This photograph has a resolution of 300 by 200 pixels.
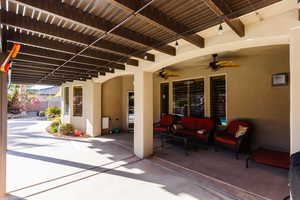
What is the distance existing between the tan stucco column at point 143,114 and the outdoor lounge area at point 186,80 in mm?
30

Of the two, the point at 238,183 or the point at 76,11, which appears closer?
the point at 76,11

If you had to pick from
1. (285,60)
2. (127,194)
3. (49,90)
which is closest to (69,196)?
(127,194)

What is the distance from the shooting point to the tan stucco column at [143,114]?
175 inches

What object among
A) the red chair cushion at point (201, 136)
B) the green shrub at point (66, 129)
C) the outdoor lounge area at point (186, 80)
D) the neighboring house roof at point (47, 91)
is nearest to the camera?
the outdoor lounge area at point (186, 80)

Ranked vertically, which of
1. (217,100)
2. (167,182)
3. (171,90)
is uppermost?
(171,90)

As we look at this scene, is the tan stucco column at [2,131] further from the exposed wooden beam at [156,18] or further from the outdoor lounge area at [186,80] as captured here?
the exposed wooden beam at [156,18]

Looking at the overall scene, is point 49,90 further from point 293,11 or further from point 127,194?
point 293,11

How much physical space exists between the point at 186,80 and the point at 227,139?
324cm

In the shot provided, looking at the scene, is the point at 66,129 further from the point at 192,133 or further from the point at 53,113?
the point at 53,113

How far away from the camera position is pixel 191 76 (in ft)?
21.8

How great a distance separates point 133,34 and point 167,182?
3.02 meters

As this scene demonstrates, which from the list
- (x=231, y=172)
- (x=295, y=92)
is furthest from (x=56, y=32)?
(x=231, y=172)

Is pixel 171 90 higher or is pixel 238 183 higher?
pixel 171 90

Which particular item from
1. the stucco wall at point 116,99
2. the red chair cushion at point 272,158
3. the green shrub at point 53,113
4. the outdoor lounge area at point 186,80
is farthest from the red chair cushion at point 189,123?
the green shrub at point 53,113
